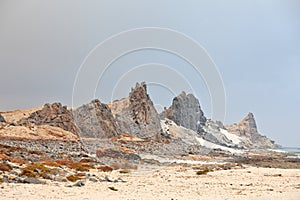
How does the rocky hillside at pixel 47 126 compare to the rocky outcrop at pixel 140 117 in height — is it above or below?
below

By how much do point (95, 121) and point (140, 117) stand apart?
80.5ft

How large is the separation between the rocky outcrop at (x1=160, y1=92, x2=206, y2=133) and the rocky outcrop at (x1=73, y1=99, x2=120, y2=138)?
5352 centimetres

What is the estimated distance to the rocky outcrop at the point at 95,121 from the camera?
9056 centimetres

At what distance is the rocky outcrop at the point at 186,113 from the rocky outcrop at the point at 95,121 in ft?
176

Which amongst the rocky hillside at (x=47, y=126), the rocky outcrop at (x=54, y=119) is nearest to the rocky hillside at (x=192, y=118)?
the rocky outcrop at (x=54, y=119)

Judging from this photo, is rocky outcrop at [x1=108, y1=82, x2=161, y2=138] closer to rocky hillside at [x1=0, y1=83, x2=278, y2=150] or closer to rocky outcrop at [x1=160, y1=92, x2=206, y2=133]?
rocky hillside at [x1=0, y1=83, x2=278, y2=150]

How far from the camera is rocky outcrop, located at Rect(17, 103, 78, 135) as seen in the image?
83188mm

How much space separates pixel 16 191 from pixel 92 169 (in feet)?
48.4

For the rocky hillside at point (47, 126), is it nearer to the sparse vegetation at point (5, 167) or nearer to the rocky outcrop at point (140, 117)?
the rocky outcrop at point (140, 117)

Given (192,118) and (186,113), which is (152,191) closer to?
(186,113)

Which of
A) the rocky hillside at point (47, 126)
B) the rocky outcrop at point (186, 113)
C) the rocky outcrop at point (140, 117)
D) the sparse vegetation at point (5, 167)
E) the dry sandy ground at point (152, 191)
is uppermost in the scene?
the rocky outcrop at point (186, 113)

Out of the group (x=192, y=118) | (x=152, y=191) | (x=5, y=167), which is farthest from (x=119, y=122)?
(x=152, y=191)

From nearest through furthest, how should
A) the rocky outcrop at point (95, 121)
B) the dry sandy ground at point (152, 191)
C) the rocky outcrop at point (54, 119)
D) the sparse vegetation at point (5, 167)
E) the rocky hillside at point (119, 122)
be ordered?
the dry sandy ground at point (152, 191), the sparse vegetation at point (5, 167), the rocky hillside at point (119, 122), the rocky outcrop at point (54, 119), the rocky outcrop at point (95, 121)

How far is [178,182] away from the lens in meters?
25.1
